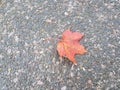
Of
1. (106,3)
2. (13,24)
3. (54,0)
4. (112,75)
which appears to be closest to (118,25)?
(106,3)

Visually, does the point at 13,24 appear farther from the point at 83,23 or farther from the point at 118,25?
the point at 118,25

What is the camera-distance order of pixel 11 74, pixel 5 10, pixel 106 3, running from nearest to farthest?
pixel 11 74, pixel 106 3, pixel 5 10

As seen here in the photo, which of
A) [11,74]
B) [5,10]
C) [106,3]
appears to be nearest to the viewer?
[11,74]

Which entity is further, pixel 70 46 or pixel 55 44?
pixel 55 44
